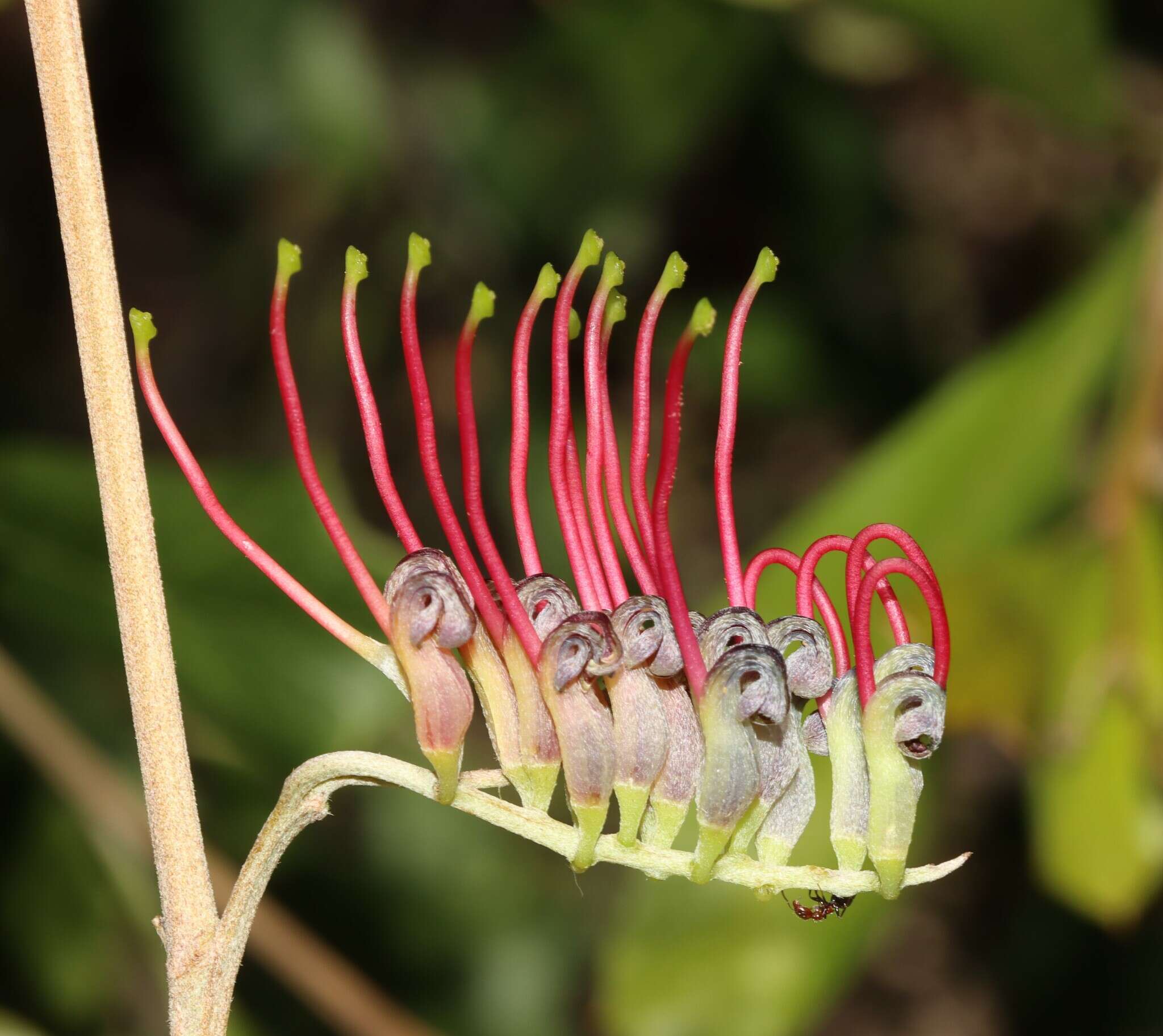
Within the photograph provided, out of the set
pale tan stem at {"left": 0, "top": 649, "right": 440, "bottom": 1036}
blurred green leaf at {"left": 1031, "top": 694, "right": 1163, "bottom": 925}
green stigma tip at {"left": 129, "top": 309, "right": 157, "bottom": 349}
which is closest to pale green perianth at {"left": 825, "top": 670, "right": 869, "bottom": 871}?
green stigma tip at {"left": 129, "top": 309, "right": 157, "bottom": 349}

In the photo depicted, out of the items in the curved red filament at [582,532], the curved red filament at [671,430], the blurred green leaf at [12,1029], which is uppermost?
the curved red filament at [671,430]

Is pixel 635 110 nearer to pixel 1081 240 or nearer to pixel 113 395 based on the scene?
pixel 1081 240

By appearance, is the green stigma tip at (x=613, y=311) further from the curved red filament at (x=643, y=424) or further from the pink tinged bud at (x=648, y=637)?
the pink tinged bud at (x=648, y=637)

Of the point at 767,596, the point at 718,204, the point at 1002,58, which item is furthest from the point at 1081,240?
the point at 767,596

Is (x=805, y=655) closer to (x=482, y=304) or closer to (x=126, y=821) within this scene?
(x=482, y=304)

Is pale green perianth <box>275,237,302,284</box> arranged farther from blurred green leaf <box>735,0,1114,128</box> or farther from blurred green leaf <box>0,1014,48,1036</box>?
blurred green leaf <box>735,0,1114,128</box>

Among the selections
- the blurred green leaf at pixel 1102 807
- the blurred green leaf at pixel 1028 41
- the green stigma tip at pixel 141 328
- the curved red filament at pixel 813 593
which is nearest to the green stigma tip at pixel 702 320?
the curved red filament at pixel 813 593

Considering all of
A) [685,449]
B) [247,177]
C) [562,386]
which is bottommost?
[685,449]

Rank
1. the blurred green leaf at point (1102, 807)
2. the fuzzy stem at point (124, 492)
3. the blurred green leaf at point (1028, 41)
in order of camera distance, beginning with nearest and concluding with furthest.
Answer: the fuzzy stem at point (124, 492) < the blurred green leaf at point (1102, 807) < the blurred green leaf at point (1028, 41)

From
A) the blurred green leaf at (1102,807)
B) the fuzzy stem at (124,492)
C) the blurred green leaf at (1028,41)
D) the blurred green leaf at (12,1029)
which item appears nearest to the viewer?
the fuzzy stem at (124,492)
